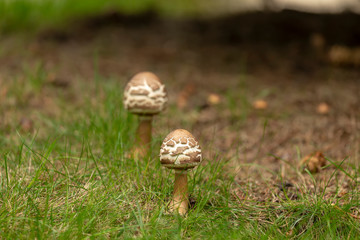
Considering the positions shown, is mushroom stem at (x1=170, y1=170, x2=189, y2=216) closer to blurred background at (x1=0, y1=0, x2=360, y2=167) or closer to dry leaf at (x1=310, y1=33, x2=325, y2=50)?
blurred background at (x1=0, y1=0, x2=360, y2=167)

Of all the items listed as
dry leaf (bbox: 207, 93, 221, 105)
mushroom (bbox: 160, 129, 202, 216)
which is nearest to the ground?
dry leaf (bbox: 207, 93, 221, 105)

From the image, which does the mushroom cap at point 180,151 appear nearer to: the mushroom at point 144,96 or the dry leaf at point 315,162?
the mushroom at point 144,96

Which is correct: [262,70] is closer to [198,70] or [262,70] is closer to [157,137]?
[198,70]

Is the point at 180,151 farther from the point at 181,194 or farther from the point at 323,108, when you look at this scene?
the point at 323,108

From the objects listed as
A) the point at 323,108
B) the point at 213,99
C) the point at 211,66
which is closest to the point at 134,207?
the point at 213,99

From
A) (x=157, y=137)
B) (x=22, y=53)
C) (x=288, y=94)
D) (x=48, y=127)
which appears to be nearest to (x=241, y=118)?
(x=288, y=94)

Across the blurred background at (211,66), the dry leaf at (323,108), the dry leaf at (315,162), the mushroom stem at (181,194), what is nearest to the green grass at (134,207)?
the mushroom stem at (181,194)
